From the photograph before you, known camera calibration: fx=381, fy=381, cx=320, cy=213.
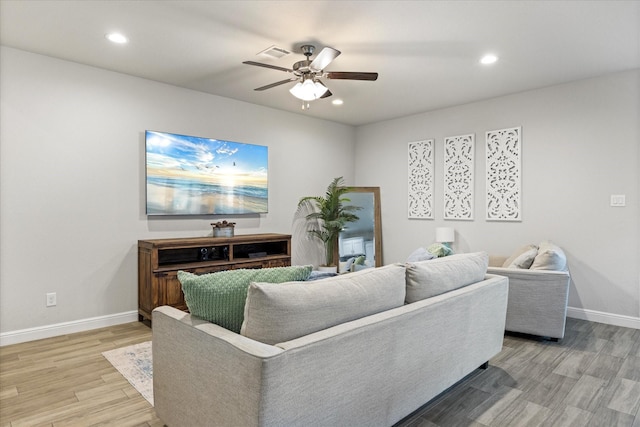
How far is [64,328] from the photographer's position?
3598mm

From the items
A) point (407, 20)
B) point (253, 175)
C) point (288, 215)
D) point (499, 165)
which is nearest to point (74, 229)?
point (253, 175)

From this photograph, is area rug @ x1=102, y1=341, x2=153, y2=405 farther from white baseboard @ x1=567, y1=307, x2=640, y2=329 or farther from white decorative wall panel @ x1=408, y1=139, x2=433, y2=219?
white baseboard @ x1=567, y1=307, x2=640, y2=329

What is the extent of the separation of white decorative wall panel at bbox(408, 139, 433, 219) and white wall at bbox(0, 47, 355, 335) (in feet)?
9.65

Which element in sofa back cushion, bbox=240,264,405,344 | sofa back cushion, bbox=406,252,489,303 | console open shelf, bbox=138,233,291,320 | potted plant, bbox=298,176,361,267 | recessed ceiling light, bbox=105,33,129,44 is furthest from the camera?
potted plant, bbox=298,176,361,267

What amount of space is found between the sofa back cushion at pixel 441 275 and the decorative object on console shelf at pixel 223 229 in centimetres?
275

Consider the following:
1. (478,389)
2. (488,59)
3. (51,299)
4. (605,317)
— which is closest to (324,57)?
(488,59)

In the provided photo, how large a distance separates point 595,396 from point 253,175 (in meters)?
4.04

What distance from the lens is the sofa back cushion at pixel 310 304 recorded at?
1502 millimetres

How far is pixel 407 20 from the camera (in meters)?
2.83

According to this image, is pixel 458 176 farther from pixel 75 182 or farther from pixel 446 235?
pixel 75 182

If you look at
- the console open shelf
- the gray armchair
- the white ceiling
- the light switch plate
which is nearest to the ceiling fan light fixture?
the white ceiling

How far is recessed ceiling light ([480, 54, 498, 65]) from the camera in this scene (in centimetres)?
349

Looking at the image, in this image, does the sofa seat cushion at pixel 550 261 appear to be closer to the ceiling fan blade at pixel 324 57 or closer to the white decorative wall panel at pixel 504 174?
the white decorative wall panel at pixel 504 174

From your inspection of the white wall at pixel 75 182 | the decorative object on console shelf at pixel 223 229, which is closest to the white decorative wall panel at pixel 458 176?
the decorative object on console shelf at pixel 223 229
